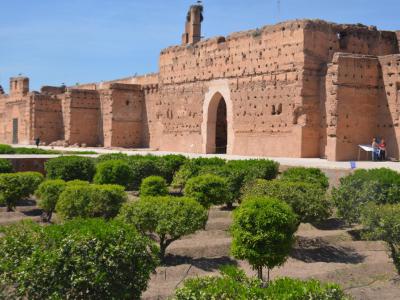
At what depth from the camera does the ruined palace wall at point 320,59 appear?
73.3 ft

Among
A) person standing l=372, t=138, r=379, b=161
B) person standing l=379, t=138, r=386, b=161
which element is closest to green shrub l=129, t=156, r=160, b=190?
person standing l=372, t=138, r=379, b=161

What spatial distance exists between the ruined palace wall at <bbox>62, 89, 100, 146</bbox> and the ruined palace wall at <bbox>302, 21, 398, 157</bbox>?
1684cm

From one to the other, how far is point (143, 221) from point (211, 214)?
411 cm

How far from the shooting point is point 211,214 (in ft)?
46.4

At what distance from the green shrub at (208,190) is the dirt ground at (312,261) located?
1.70 feet

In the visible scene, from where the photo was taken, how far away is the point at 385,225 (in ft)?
33.1

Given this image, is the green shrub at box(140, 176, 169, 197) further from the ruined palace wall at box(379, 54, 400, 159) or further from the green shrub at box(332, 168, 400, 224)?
the ruined palace wall at box(379, 54, 400, 159)

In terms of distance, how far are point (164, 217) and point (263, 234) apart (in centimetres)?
212

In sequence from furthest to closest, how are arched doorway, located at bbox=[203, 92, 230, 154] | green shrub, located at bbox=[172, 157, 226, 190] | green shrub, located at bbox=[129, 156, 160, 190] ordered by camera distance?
arched doorway, located at bbox=[203, 92, 230, 154] → green shrub, located at bbox=[129, 156, 160, 190] → green shrub, located at bbox=[172, 157, 226, 190]

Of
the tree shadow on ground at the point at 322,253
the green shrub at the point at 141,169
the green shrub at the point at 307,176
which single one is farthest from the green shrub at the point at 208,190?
the green shrub at the point at 141,169

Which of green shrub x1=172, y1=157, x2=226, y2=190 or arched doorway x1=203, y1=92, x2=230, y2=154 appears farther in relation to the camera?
arched doorway x1=203, y1=92, x2=230, y2=154

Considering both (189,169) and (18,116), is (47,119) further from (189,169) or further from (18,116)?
(189,169)

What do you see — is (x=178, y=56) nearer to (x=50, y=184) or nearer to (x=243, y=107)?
(x=243, y=107)

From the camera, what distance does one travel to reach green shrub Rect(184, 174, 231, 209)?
1372 cm
